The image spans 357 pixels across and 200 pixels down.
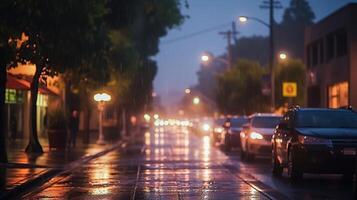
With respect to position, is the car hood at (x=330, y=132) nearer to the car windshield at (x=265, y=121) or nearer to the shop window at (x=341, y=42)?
the car windshield at (x=265, y=121)

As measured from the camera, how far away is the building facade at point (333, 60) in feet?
135

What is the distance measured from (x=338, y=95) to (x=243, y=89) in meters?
18.9

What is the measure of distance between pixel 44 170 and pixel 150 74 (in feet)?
139

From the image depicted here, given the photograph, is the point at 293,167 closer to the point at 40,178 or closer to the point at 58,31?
the point at 40,178

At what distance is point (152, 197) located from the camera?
608 inches

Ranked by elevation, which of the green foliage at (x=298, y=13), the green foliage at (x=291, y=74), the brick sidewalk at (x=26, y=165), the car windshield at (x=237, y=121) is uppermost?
the green foliage at (x=298, y=13)

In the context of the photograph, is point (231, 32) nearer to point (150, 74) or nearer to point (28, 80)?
point (150, 74)

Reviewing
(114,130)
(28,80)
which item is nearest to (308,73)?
(114,130)

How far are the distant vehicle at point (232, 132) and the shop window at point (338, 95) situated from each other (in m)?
6.92

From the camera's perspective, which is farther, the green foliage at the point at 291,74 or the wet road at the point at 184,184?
the green foliage at the point at 291,74

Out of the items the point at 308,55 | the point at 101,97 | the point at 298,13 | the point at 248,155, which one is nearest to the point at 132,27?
the point at 101,97

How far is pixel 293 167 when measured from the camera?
742 inches

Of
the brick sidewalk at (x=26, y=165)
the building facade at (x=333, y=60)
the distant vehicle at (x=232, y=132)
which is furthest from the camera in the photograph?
the building facade at (x=333, y=60)

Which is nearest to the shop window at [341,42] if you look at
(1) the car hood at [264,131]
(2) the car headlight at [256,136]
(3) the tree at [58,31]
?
(1) the car hood at [264,131]
